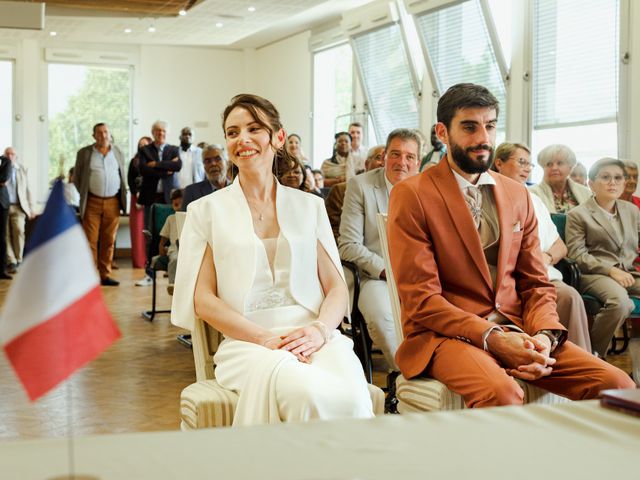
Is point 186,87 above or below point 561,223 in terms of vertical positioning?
above

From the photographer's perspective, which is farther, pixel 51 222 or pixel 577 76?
pixel 577 76

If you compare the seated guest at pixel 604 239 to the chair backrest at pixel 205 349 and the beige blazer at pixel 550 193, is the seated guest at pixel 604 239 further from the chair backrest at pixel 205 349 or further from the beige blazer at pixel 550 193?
the chair backrest at pixel 205 349

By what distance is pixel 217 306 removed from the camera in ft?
9.36

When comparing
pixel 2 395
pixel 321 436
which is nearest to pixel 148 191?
pixel 2 395

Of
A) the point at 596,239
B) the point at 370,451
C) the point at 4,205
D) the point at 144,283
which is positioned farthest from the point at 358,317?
the point at 4,205

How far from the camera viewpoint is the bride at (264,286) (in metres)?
2.58

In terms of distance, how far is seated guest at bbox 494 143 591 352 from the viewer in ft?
14.4

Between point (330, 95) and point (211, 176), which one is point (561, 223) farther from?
point (330, 95)

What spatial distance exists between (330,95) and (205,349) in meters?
12.6

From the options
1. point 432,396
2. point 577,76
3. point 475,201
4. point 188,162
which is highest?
point 577,76

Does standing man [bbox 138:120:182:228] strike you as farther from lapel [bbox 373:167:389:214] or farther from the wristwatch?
the wristwatch

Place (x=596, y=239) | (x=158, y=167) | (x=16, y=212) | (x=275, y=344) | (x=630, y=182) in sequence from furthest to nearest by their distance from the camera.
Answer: (x=16, y=212)
(x=158, y=167)
(x=630, y=182)
(x=596, y=239)
(x=275, y=344)

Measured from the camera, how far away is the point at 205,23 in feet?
45.1

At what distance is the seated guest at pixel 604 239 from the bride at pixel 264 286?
107 inches
